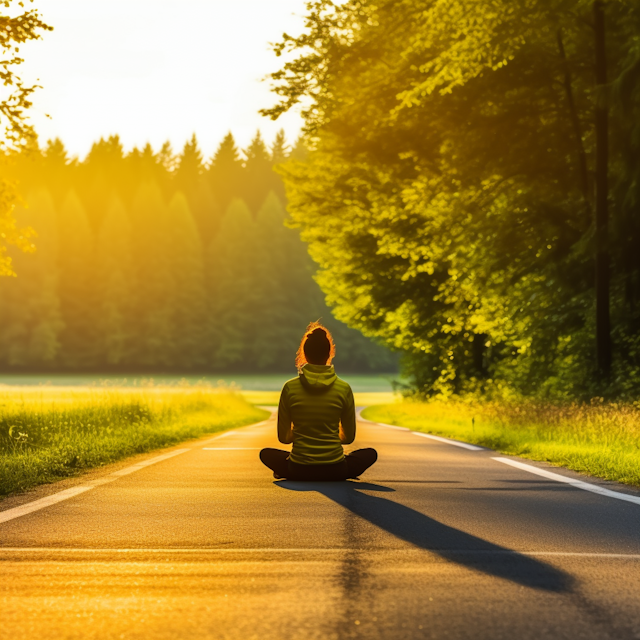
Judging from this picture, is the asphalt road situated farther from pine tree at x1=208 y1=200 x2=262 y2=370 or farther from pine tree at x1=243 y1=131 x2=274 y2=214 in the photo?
pine tree at x1=243 y1=131 x2=274 y2=214

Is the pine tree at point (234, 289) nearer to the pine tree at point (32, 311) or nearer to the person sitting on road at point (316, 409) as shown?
the pine tree at point (32, 311)

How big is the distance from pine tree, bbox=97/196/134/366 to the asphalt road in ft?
330

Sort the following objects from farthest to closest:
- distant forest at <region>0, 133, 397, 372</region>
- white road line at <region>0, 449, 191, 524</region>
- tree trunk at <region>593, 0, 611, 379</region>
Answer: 1. distant forest at <region>0, 133, 397, 372</region>
2. tree trunk at <region>593, 0, 611, 379</region>
3. white road line at <region>0, 449, 191, 524</region>

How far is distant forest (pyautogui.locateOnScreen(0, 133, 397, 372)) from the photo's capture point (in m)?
108

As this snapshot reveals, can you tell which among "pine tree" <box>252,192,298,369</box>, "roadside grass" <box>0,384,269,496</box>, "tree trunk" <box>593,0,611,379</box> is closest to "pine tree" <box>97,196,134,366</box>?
"pine tree" <box>252,192,298,369</box>

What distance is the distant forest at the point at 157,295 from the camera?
108m

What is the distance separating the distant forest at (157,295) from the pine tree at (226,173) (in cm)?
2288

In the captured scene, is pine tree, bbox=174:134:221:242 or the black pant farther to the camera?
pine tree, bbox=174:134:221:242

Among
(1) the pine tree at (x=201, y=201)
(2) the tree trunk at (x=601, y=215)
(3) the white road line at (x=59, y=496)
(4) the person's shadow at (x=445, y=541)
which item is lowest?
(3) the white road line at (x=59, y=496)

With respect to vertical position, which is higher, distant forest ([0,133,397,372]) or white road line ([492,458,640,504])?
distant forest ([0,133,397,372])

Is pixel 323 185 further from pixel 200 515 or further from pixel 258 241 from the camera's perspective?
pixel 258 241

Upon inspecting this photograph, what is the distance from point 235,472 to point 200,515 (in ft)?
11.6

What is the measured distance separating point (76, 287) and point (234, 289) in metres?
17.7

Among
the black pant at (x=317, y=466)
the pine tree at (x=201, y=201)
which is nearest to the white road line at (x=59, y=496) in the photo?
the black pant at (x=317, y=466)
